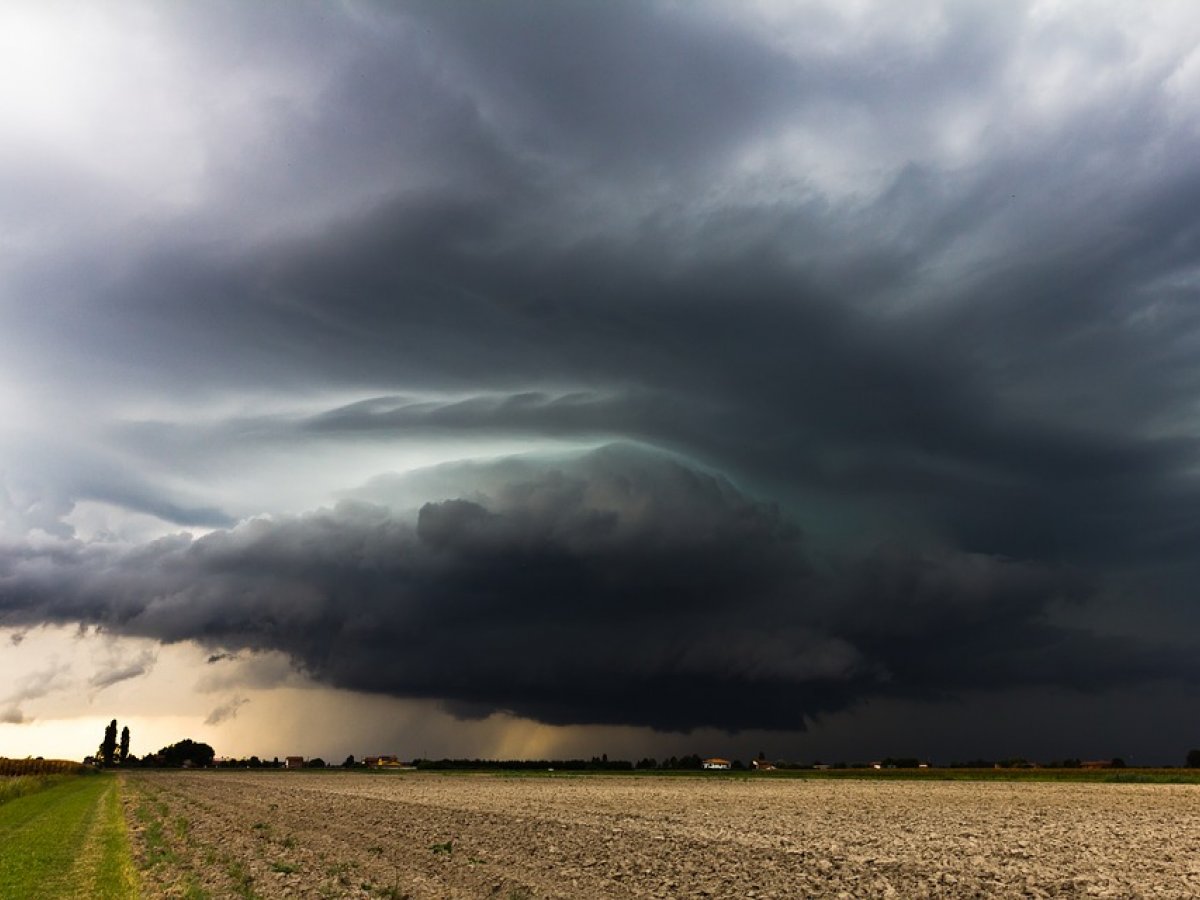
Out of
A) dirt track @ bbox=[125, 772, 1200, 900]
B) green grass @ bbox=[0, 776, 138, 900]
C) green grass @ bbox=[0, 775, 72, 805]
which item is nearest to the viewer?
dirt track @ bbox=[125, 772, 1200, 900]

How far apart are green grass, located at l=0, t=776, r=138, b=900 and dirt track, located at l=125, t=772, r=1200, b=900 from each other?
1.59 metres

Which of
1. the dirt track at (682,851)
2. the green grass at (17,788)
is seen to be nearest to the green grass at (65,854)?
the dirt track at (682,851)

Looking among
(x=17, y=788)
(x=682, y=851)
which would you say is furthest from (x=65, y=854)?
(x=17, y=788)

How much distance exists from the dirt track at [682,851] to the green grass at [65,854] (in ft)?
5.23

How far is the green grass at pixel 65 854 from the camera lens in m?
34.3

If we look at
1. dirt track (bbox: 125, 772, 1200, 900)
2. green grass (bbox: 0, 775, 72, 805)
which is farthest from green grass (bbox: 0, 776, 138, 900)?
green grass (bbox: 0, 775, 72, 805)

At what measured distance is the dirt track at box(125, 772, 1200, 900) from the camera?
3278cm

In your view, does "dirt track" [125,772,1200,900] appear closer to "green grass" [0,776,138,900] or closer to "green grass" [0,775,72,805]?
"green grass" [0,776,138,900]

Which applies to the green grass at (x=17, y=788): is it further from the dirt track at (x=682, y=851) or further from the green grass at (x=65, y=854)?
the dirt track at (x=682, y=851)

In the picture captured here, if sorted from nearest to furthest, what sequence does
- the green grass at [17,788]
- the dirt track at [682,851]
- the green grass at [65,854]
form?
the dirt track at [682,851] < the green grass at [65,854] < the green grass at [17,788]

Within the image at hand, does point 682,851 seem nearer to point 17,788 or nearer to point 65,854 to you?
point 65,854

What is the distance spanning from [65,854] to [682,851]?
1193 inches

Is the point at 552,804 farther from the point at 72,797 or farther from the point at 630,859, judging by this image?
the point at 72,797

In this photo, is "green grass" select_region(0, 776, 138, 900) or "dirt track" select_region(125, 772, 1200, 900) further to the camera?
"green grass" select_region(0, 776, 138, 900)
